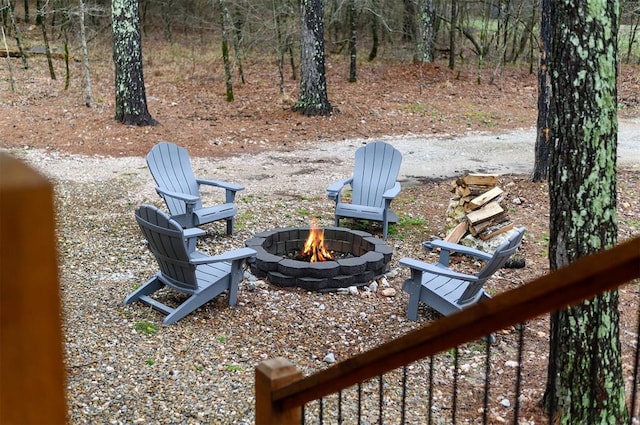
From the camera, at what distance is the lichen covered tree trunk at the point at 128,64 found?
37.3 feet

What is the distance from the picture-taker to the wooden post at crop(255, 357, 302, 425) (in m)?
1.88

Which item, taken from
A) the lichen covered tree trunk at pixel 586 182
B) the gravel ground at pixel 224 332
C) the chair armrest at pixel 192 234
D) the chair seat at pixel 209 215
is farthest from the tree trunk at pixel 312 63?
the lichen covered tree trunk at pixel 586 182

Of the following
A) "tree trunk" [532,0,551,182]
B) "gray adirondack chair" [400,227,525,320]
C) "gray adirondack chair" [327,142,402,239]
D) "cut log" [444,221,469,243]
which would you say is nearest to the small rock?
"gray adirondack chair" [400,227,525,320]

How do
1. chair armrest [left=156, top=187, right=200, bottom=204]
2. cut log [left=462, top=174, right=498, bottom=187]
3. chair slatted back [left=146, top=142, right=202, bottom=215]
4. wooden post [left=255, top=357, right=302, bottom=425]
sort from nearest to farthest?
wooden post [left=255, top=357, right=302, bottom=425], chair armrest [left=156, top=187, right=200, bottom=204], cut log [left=462, top=174, right=498, bottom=187], chair slatted back [left=146, top=142, right=202, bottom=215]

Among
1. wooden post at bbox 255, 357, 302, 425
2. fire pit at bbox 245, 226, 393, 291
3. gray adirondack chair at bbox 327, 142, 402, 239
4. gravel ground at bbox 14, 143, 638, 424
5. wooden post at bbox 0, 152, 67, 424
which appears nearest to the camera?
wooden post at bbox 0, 152, 67, 424

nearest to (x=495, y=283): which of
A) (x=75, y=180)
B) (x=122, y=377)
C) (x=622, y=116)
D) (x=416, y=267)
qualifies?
(x=416, y=267)

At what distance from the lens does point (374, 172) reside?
7586mm

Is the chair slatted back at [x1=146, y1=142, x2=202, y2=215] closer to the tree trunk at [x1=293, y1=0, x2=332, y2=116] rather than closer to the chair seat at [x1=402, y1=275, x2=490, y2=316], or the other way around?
the chair seat at [x1=402, y1=275, x2=490, y2=316]

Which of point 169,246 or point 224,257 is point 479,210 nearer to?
point 224,257

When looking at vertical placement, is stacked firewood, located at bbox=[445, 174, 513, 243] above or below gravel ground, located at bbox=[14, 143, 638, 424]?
above

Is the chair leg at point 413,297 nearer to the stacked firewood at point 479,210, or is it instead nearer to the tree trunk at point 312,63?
the stacked firewood at point 479,210

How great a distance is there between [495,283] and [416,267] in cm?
127

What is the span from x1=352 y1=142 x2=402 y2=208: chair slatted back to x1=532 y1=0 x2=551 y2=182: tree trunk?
1.90 meters

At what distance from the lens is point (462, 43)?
2039 cm
